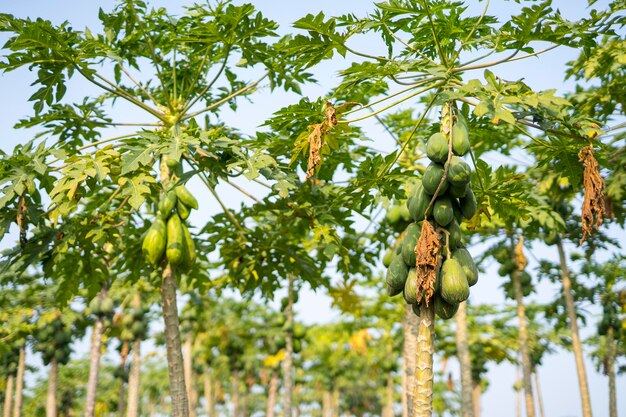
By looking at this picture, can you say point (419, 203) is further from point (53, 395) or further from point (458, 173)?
point (53, 395)

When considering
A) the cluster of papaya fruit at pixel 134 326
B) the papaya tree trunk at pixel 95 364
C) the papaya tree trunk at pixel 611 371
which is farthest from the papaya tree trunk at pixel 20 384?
the papaya tree trunk at pixel 611 371

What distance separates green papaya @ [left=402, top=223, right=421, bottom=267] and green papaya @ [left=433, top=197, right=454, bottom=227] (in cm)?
14

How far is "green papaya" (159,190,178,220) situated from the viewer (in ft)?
18.2

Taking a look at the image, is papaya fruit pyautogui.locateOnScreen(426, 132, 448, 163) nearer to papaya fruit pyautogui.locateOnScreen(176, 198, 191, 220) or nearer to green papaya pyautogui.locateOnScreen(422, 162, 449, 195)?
green papaya pyautogui.locateOnScreen(422, 162, 449, 195)

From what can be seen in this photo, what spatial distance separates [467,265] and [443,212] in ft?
1.05

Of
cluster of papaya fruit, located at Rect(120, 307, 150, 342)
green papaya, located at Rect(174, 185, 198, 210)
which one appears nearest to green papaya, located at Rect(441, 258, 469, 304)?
green papaya, located at Rect(174, 185, 198, 210)

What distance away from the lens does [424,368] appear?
349 centimetres

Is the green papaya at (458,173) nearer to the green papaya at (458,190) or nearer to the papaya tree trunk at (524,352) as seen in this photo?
the green papaya at (458,190)

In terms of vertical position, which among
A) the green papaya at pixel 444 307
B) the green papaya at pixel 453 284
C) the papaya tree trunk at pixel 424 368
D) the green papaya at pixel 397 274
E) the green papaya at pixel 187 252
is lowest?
the papaya tree trunk at pixel 424 368

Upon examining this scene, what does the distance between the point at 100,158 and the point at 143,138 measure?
378 mm

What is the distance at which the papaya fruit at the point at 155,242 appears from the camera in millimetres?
5383

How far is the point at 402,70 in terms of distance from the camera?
4.43m

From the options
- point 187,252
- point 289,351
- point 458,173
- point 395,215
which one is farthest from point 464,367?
point 458,173

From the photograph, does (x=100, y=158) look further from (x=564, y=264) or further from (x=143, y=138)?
(x=564, y=264)
